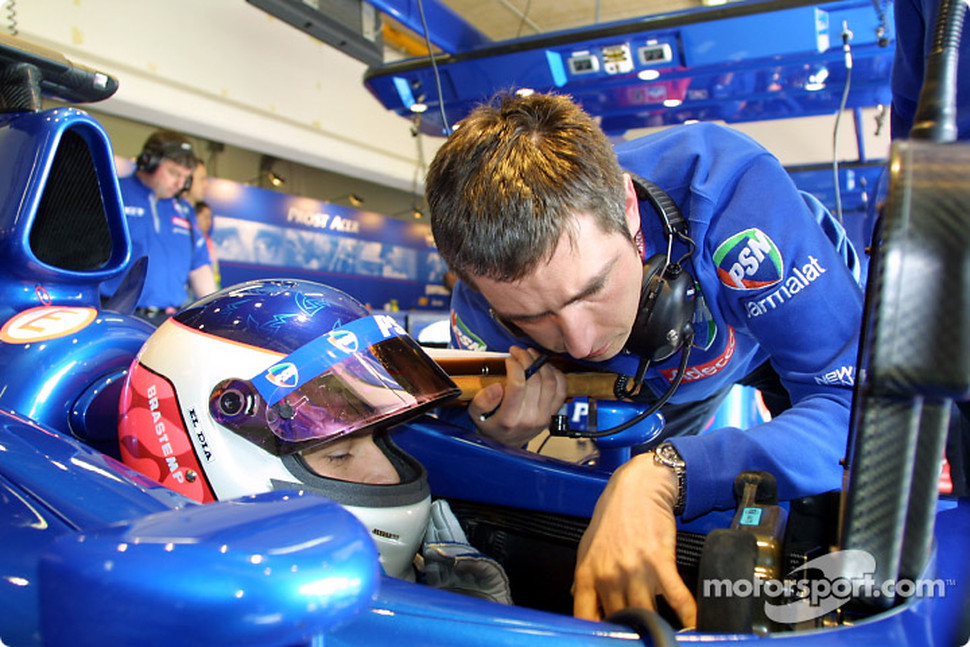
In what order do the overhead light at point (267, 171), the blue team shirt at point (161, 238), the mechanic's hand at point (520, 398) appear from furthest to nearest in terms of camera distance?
the overhead light at point (267, 171)
the blue team shirt at point (161, 238)
the mechanic's hand at point (520, 398)

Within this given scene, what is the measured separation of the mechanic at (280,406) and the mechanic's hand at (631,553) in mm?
154

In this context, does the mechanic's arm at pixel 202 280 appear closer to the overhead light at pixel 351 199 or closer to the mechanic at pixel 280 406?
the mechanic at pixel 280 406

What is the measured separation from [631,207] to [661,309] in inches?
6.4

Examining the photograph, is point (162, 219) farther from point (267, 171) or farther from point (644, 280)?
point (267, 171)

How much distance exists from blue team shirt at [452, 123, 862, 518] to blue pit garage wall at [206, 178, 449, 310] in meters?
5.50

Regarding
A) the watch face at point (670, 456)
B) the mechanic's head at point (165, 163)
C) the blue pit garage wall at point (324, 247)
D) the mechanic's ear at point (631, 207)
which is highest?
the mechanic's head at point (165, 163)

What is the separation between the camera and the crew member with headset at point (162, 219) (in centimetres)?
305

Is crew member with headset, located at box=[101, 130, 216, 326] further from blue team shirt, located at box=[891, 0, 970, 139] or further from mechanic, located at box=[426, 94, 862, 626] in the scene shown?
blue team shirt, located at box=[891, 0, 970, 139]

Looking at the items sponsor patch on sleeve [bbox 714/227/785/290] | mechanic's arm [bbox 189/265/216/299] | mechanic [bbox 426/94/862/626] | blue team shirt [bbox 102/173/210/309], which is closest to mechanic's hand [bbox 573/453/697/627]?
mechanic [bbox 426/94/862/626]

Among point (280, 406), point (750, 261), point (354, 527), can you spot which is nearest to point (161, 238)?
point (280, 406)

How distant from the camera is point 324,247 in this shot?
731 cm

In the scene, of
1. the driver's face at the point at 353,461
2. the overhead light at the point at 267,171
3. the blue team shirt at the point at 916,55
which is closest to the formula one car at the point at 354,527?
the driver's face at the point at 353,461

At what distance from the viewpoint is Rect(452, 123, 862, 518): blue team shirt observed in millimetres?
852

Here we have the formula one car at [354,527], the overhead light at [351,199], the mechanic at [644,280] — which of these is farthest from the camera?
the overhead light at [351,199]
